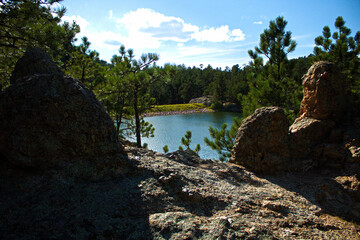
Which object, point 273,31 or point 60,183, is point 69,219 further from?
point 273,31

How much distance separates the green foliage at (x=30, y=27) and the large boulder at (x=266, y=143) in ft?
20.0

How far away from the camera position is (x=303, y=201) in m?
5.60

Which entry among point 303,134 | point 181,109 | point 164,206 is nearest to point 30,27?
A: point 164,206

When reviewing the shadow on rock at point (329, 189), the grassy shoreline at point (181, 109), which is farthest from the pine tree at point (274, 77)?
the grassy shoreline at point (181, 109)

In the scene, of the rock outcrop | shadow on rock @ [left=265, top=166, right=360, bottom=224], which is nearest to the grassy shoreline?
the rock outcrop

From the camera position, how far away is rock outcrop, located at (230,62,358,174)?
7.35m

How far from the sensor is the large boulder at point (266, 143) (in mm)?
7336

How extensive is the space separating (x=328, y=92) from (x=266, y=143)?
2731mm

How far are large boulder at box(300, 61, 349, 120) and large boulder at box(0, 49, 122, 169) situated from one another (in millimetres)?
6727

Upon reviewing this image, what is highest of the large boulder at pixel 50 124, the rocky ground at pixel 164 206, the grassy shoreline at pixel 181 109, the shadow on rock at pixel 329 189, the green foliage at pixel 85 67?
the green foliage at pixel 85 67

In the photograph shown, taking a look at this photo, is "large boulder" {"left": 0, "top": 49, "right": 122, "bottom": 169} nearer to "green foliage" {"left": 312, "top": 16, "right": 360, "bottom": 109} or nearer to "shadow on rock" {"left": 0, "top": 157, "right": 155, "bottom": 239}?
"shadow on rock" {"left": 0, "top": 157, "right": 155, "bottom": 239}

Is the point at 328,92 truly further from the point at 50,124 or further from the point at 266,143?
the point at 50,124

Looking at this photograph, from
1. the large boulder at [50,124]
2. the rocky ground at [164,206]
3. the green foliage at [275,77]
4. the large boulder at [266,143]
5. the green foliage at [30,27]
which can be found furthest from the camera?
the green foliage at [275,77]

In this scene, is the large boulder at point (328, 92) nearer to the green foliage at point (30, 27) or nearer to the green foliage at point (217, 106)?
the green foliage at point (30, 27)
